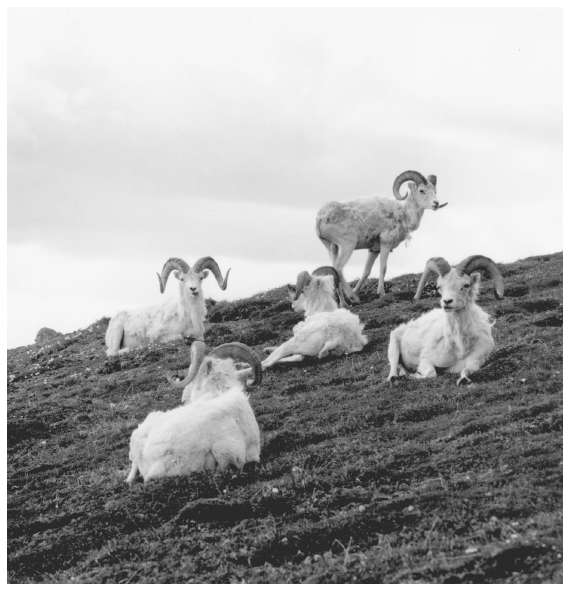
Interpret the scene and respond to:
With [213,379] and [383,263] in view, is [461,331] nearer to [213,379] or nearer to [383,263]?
[213,379]

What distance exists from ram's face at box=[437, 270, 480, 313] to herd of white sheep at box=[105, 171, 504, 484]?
0.02 m

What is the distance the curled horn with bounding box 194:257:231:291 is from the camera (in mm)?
21781

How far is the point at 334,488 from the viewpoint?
9.36 m

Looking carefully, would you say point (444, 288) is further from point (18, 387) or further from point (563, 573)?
point (18, 387)

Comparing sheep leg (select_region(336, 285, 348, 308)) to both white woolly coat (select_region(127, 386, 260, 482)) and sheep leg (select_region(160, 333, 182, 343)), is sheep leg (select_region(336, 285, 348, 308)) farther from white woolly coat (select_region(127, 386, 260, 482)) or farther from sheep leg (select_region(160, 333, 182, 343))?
white woolly coat (select_region(127, 386, 260, 482))

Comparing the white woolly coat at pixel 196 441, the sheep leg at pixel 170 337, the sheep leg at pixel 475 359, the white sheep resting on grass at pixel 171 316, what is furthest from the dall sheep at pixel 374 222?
the white woolly coat at pixel 196 441

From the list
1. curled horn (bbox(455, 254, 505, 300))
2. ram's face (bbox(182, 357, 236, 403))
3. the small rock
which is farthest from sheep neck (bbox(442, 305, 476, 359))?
the small rock

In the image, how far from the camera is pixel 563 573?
6.31 meters

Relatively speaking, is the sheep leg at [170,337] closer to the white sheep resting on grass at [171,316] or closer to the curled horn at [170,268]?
the white sheep resting on grass at [171,316]

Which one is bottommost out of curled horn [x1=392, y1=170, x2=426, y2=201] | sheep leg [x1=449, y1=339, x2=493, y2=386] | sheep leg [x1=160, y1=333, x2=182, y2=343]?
sheep leg [x1=449, y1=339, x2=493, y2=386]

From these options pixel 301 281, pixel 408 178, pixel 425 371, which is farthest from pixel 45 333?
pixel 425 371

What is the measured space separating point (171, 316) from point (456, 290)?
34.2 feet

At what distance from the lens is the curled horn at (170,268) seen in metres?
21.7

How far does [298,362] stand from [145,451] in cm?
709
